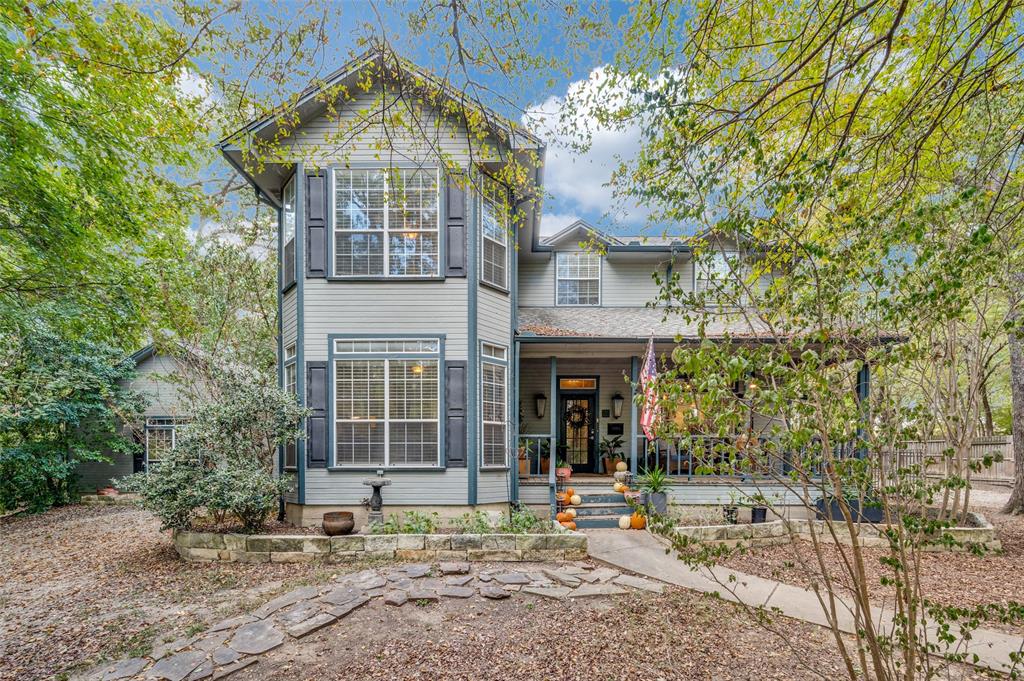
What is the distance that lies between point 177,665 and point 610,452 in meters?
8.26

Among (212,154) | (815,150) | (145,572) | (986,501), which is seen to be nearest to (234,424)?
(145,572)

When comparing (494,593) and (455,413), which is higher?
(455,413)

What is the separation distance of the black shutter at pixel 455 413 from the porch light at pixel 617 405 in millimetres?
4420

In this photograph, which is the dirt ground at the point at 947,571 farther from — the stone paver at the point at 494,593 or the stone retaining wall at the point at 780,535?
the stone paver at the point at 494,593

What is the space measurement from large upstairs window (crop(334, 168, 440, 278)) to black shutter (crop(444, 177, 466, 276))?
182 mm

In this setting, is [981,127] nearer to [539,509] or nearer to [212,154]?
[539,509]

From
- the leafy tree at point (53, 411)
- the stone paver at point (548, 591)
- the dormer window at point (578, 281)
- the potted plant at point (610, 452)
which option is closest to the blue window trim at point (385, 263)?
the dormer window at point (578, 281)

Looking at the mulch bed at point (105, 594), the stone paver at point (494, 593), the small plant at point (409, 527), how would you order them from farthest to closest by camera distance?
the small plant at point (409, 527) < the stone paver at point (494, 593) < the mulch bed at point (105, 594)

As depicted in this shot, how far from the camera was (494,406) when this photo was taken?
810 centimetres

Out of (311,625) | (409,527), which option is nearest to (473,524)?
(409,527)

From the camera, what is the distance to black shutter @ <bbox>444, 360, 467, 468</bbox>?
7.48 m

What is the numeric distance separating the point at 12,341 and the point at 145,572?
24.9 feet

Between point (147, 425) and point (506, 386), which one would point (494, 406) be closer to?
point (506, 386)

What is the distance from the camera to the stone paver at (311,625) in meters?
3.97
